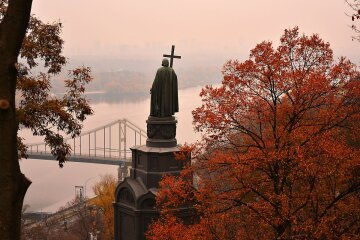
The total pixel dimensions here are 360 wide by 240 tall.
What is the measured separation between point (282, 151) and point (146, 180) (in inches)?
157

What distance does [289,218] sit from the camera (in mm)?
7289

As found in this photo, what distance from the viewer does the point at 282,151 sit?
24.9 feet

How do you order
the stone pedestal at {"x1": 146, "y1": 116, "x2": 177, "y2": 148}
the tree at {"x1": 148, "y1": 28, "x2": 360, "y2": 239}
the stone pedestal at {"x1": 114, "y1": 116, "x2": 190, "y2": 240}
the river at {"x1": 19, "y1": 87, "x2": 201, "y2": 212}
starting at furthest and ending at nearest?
the river at {"x1": 19, "y1": 87, "x2": 201, "y2": 212}, the stone pedestal at {"x1": 146, "y1": 116, "x2": 177, "y2": 148}, the stone pedestal at {"x1": 114, "y1": 116, "x2": 190, "y2": 240}, the tree at {"x1": 148, "y1": 28, "x2": 360, "y2": 239}

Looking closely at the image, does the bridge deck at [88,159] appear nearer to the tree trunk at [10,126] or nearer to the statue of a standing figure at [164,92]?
the statue of a standing figure at [164,92]

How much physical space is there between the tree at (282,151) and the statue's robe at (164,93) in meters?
1.89

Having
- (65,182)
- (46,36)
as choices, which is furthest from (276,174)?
(65,182)

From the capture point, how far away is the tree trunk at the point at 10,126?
4.09 m

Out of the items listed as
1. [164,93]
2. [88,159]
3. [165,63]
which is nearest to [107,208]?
[164,93]

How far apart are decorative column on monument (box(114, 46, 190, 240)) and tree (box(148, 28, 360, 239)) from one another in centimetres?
95

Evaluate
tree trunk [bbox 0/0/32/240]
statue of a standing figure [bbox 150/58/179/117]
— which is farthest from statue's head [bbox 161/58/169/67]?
tree trunk [bbox 0/0/32/240]

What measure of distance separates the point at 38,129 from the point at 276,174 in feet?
14.0

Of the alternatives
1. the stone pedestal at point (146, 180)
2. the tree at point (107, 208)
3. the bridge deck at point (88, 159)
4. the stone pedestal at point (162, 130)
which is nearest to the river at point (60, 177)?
the bridge deck at point (88, 159)

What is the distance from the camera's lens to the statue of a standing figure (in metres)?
10.9

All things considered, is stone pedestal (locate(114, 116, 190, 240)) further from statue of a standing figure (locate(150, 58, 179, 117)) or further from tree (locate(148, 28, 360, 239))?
tree (locate(148, 28, 360, 239))
